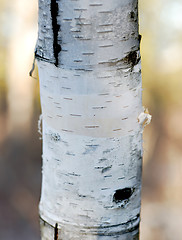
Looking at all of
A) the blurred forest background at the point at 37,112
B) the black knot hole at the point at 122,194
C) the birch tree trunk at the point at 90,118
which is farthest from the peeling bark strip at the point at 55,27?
the blurred forest background at the point at 37,112

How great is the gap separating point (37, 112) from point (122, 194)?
193 inches

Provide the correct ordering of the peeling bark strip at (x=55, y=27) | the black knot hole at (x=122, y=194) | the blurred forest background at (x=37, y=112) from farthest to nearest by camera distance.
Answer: the blurred forest background at (x=37, y=112) < the black knot hole at (x=122, y=194) < the peeling bark strip at (x=55, y=27)

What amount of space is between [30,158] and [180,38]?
2740 millimetres

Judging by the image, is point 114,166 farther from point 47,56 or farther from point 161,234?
point 161,234

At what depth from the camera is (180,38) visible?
5.58 meters

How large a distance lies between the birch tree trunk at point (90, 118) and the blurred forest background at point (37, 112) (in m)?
3.69

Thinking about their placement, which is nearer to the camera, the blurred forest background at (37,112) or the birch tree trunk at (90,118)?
the birch tree trunk at (90,118)

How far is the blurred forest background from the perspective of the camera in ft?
15.6

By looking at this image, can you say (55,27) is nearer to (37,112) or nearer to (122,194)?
(122,194)

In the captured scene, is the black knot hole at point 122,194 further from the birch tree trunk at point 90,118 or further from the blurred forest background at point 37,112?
the blurred forest background at point 37,112

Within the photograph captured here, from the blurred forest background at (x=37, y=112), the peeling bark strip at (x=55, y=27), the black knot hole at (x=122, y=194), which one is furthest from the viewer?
the blurred forest background at (x=37, y=112)

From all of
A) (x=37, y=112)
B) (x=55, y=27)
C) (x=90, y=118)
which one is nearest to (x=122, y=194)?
(x=90, y=118)

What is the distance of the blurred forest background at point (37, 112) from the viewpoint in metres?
4.76

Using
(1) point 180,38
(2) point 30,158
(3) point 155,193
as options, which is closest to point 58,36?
(3) point 155,193
